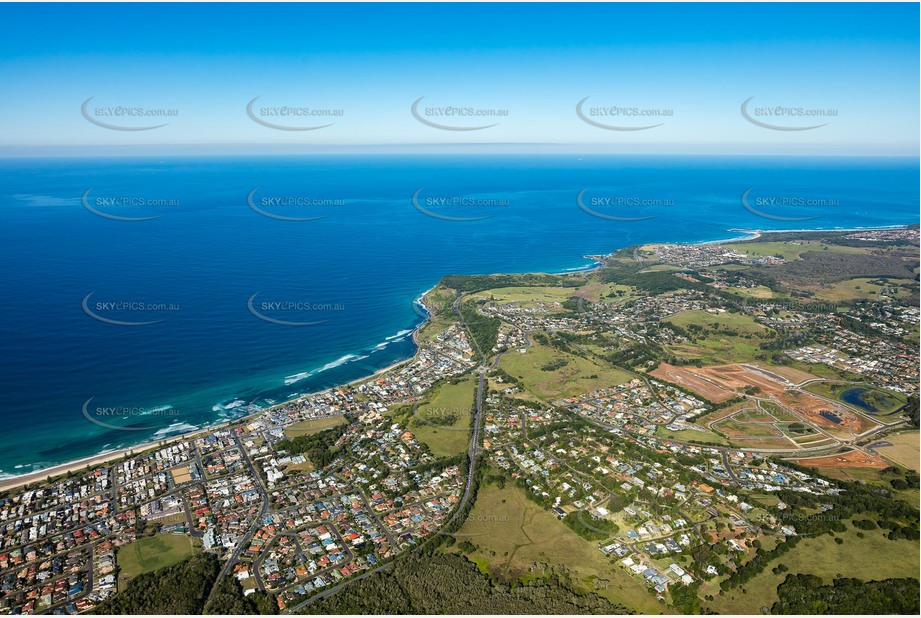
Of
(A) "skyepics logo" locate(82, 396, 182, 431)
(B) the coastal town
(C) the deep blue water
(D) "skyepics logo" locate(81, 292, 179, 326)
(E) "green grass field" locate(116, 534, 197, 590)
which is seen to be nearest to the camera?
(E) "green grass field" locate(116, 534, 197, 590)

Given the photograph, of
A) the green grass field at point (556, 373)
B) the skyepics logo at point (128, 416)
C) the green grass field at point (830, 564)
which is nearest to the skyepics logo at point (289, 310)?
the skyepics logo at point (128, 416)

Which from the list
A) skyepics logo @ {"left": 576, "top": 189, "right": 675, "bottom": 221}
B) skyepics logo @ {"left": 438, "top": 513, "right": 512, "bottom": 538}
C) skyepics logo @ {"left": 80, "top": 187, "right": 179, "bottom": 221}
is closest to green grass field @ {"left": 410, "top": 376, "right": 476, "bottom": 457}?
skyepics logo @ {"left": 438, "top": 513, "right": 512, "bottom": 538}

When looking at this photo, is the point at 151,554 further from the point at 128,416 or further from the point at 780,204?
the point at 780,204

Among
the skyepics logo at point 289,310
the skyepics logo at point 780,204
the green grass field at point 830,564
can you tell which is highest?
the skyepics logo at point 780,204

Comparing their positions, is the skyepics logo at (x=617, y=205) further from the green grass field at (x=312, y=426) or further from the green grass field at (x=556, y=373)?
the green grass field at (x=312, y=426)

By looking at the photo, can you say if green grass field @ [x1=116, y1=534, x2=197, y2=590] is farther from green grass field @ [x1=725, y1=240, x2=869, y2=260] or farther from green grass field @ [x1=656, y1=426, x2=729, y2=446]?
green grass field @ [x1=725, y1=240, x2=869, y2=260]

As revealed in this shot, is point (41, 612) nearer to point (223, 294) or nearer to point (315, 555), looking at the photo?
point (315, 555)
